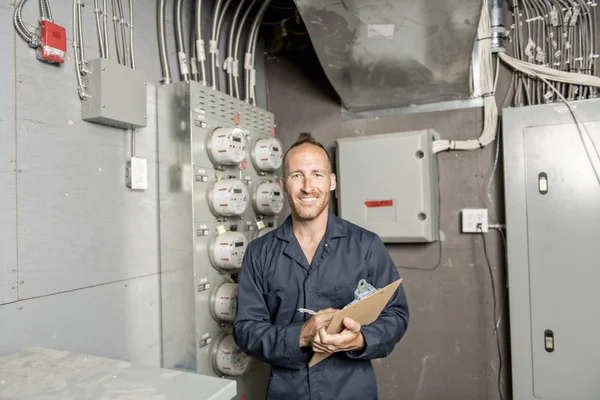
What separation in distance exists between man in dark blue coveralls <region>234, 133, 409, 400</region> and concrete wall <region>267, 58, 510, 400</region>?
37.1 inches

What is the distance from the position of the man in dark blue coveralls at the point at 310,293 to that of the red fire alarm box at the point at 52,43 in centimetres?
85

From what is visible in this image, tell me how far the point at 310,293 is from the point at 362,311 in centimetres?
25

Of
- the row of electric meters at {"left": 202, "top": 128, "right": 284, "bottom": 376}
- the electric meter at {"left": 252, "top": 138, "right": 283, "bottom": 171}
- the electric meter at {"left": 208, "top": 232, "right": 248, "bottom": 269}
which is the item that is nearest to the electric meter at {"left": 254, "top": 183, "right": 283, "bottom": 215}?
the electric meter at {"left": 252, "top": 138, "right": 283, "bottom": 171}

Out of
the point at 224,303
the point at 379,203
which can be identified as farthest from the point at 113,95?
the point at 379,203

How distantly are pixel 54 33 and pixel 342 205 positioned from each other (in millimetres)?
1520

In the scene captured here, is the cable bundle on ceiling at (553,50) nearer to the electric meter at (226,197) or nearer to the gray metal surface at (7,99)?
the electric meter at (226,197)

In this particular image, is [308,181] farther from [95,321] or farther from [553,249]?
[553,249]

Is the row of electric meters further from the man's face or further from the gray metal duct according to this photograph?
the gray metal duct

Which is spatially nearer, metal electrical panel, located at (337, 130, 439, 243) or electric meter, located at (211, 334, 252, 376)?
electric meter, located at (211, 334, 252, 376)

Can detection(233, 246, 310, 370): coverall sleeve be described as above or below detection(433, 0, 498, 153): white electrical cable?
below

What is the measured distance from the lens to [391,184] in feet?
7.24

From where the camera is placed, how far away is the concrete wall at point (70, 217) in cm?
132

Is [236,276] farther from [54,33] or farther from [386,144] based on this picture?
[54,33]

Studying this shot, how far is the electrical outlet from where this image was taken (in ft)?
7.18
